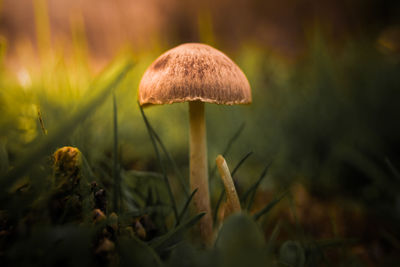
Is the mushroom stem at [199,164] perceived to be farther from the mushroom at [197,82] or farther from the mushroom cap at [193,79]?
the mushroom cap at [193,79]

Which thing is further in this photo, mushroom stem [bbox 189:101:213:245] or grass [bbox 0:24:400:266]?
mushroom stem [bbox 189:101:213:245]

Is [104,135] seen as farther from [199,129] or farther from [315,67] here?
[315,67]

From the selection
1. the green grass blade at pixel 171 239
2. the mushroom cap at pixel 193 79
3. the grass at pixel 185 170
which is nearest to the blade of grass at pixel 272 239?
the grass at pixel 185 170

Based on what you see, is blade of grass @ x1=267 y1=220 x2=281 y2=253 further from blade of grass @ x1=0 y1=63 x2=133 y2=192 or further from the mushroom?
blade of grass @ x1=0 y1=63 x2=133 y2=192

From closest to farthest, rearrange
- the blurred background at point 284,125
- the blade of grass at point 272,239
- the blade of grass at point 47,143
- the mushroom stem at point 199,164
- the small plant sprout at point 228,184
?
the blade of grass at point 47,143
the blade of grass at point 272,239
the small plant sprout at point 228,184
the mushroom stem at point 199,164
the blurred background at point 284,125

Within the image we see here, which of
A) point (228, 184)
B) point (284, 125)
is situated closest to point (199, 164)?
point (228, 184)

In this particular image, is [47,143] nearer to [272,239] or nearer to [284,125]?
[272,239]

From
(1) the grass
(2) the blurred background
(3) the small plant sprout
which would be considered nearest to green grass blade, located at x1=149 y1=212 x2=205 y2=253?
(1) the grass

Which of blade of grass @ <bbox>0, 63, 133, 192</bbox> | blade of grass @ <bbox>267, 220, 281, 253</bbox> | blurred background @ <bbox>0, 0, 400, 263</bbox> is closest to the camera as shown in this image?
blade of grass @ <bbox>0, 63, 133, 192</bbox>
